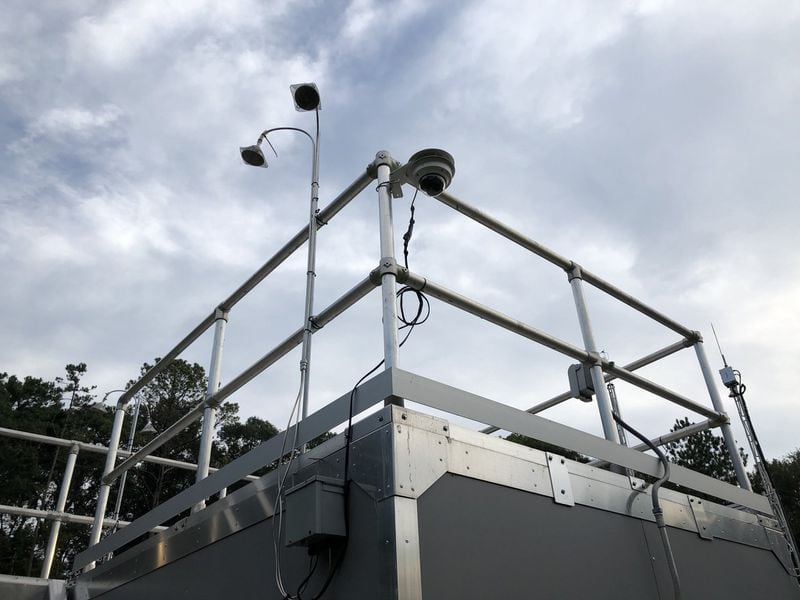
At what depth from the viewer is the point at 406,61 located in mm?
4945

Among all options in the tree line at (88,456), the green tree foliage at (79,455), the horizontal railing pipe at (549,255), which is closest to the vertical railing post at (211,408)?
the horizontal railing pipe at (549,255)

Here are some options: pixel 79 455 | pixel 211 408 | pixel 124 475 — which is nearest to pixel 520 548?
pixel 211 408

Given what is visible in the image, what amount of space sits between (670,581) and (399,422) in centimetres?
159

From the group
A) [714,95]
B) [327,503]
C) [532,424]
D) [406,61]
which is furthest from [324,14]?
[327,503]

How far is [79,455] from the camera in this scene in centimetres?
2242

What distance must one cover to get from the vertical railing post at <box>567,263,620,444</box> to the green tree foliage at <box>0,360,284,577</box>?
17.3 m

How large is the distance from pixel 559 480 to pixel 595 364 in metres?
0.85

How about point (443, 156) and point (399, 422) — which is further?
Answer: point (443, 156)

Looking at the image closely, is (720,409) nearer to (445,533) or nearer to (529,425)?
(529,425)

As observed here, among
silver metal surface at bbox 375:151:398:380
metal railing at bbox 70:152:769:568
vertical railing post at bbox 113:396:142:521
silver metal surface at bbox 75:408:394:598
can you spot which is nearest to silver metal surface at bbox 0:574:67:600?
metal railing at bbox 70:152:769:568

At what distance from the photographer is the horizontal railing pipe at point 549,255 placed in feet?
9.95

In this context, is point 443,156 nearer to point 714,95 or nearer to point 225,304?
point 225,304

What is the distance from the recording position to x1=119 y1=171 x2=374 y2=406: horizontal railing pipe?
2.96 metres

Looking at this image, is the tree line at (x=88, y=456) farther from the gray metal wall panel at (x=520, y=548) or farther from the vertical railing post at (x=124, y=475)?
the gray metal wall panel at (x=520, y=548)
